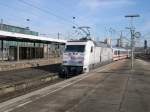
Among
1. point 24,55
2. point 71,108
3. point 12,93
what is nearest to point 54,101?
point 71,108

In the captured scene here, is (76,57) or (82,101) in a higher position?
(76,57)

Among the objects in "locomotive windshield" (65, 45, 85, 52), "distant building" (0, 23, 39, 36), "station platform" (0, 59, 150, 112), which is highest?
"distant building" (0, 23, 39, 36)

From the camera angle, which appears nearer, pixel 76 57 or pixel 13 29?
pixel 76 57

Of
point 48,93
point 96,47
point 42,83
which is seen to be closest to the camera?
point 48,93

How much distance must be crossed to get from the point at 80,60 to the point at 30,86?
26.0 feet

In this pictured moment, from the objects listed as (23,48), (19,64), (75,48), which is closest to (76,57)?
(75,48)

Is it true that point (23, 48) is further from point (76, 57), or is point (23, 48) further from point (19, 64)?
point (76, 57)

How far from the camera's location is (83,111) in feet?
36.0

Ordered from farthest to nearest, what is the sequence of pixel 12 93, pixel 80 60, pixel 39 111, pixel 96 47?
pixel 96 47 < pixel 80 60 < pixel 12 93 < pixel 39 111

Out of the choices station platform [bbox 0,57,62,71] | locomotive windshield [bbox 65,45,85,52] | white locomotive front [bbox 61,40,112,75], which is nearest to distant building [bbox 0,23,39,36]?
station platform [bbox 0,57,62,71]

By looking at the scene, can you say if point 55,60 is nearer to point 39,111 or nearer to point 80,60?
point 80,60

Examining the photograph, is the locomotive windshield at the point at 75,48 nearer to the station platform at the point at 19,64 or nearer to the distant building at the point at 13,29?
the station platform at the point at 19,64

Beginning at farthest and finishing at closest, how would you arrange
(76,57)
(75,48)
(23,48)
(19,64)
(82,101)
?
(23,48) → (19,64) → (75,48) → (76,57) → (82,101)

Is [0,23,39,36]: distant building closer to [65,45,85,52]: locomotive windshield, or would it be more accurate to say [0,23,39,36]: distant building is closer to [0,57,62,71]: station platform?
[0,57,62,71]: station platform
